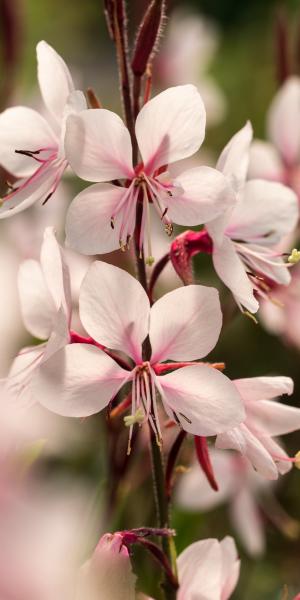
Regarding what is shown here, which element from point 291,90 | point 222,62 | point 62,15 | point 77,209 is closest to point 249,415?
point 77,209

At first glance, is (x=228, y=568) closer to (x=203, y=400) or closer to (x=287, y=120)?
(x=203, y=400)

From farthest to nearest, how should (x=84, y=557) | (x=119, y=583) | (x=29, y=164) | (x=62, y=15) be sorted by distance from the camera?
(x=62, y=15)
(x=84, y=557)
(x=29, y=164)
(x=119, y=583)

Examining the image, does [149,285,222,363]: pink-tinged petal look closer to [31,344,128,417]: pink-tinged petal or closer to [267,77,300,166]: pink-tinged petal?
[31,344,128,417]: pink-tinged petal

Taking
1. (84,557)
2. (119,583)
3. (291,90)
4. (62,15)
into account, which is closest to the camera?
(119,583)

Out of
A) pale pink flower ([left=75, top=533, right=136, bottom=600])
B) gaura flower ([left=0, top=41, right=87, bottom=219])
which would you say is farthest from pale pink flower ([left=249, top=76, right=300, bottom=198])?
pale pink flower ([left=75, top=533, right=136, bottom=600])

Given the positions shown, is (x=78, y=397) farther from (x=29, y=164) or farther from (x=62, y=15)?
(x=62, y=15)

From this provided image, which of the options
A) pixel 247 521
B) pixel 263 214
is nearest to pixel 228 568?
pixel 263 214

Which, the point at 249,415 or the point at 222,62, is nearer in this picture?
the point at 249,415

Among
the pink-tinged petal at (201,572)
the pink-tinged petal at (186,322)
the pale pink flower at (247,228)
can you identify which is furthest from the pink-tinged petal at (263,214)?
the pink-tinged petal at (201,572)
